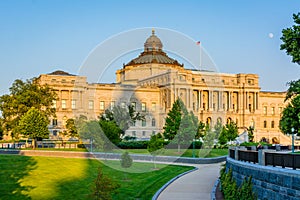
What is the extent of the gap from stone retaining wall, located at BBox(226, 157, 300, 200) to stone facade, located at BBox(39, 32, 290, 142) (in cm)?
7635

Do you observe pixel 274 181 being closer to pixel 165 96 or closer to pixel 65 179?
pixel 65 179

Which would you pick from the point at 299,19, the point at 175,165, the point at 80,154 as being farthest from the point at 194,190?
the point at 80,154

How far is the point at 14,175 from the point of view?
83.4 feet

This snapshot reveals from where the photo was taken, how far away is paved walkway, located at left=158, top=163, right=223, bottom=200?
21.4 meters

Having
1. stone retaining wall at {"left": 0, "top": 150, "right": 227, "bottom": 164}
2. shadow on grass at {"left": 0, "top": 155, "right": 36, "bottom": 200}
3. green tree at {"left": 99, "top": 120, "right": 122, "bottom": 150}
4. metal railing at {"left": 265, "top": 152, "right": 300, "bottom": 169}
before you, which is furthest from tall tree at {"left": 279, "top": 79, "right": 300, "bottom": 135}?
green tree at {"left": 99, "top": 120, "right": 122, "bottom": 150}

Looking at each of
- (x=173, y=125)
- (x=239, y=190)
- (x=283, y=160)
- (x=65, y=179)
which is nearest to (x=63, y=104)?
(x=173, y=125)

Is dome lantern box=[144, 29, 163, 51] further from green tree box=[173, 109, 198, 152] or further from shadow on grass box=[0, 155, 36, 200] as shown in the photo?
shadow on grass box=[0, 155, 36, 200]

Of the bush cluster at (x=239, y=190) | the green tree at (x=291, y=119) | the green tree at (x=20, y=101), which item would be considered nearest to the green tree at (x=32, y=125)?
the green tree at (x=20, y=101)

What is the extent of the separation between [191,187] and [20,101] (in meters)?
37.7

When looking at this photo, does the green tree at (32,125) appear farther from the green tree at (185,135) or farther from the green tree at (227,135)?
the green tree at (227,135)

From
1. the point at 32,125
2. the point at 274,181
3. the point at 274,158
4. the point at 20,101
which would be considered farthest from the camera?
the point at 20,101

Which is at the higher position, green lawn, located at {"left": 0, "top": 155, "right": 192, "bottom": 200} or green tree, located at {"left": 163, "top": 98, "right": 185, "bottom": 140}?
green tree, located at {"left": 163, "top": 98, "right": 185, "bottom": 140}

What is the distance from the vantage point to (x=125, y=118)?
6519 centimetres

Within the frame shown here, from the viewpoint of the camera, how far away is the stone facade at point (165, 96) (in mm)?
95938
